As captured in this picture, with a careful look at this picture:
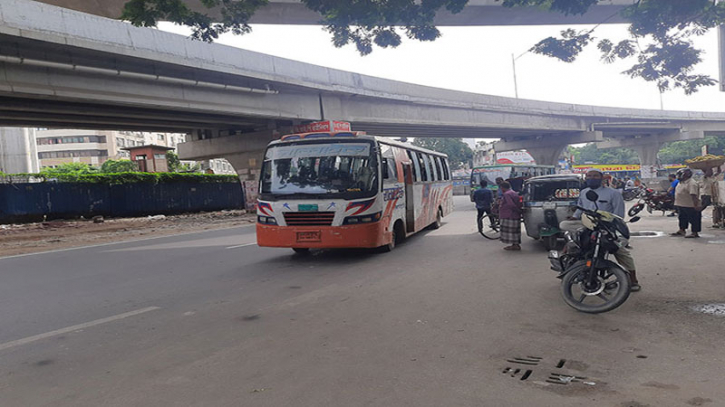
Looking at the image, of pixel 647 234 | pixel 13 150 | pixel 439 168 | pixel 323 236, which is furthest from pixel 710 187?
pixel 13 150

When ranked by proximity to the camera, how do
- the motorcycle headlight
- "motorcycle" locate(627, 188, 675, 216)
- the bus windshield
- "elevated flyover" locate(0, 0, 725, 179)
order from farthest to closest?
"motorcycle" locate(627, 188, 675, 216)
"elevated flyover" locate(0, 0, 725, 179)
the bus windshield
the motorcycle headlight

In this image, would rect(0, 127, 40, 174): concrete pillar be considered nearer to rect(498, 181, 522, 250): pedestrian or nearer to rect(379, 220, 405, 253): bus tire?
rect(379, 220, 405, 253): bus tire

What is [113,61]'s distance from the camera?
56.3 feet

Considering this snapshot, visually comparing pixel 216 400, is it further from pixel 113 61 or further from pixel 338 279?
pixel 113 61

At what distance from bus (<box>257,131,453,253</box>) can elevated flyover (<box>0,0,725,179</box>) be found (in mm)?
9905

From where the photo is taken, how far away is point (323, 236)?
9.13 m

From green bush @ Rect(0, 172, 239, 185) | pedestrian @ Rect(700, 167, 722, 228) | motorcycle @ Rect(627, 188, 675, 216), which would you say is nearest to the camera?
pedestrian @ Rect(700, 167, 722, 228)

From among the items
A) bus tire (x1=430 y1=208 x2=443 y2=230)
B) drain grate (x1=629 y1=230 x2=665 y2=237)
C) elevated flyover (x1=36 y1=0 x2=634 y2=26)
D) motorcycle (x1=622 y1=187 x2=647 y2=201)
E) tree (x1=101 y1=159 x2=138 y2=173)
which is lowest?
drain grate (x1=629 y1=230 x2=665 y2=237)

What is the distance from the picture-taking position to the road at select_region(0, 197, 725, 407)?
135 inches

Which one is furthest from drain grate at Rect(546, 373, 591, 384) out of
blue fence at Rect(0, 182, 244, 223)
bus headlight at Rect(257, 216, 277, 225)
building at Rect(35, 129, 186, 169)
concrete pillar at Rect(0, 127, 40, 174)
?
building at Rect(35, 129, 186, 169)

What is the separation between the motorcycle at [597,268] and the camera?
211 inches

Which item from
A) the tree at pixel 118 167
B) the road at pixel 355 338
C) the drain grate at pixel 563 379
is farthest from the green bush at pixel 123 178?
the tree at pixel 118 167

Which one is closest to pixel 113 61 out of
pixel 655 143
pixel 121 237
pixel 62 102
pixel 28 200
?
pixel 62 102

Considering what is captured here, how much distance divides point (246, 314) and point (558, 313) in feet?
11.4
